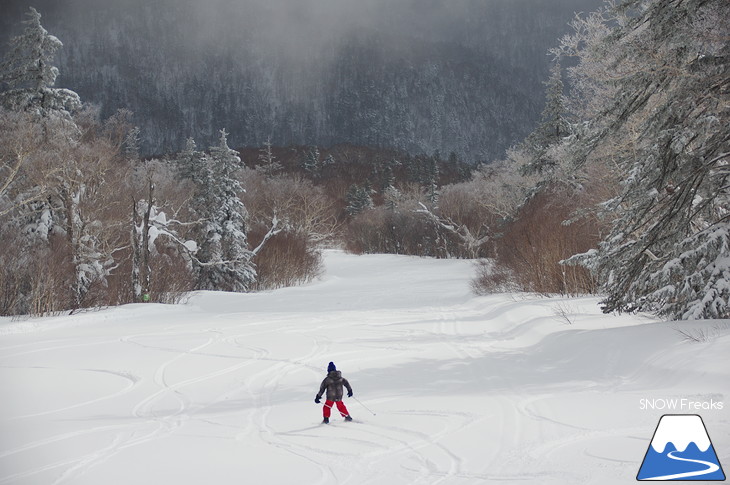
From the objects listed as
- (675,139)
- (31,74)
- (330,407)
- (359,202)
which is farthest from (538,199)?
(359,202)

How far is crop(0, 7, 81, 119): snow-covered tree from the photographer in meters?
23.6

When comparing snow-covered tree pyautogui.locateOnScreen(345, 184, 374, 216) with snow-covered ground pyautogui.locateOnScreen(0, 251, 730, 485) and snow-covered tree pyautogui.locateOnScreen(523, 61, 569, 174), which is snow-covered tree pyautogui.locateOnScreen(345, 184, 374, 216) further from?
snow-covered ground pyautogui.locateOnScreen(0, 251, 730, 485)

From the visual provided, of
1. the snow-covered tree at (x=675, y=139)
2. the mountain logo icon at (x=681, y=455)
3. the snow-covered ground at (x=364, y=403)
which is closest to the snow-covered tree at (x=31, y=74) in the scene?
the snow-covered ground at (x=364, y=403)

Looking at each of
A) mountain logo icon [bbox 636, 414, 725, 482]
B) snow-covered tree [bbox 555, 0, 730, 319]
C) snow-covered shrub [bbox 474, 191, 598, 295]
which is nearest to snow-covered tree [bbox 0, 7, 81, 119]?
snow-covered shrub [bbox 474, 191, 598, 295]

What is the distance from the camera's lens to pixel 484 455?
4055 millimetres

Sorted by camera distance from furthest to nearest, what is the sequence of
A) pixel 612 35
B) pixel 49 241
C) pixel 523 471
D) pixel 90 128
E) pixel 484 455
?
1. pixel 90 128
2. pixel 49 241
3. pixel 612 35
4. pixel 484 455
5. pixel 523 471

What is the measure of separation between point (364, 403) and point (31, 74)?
2614 centimetres

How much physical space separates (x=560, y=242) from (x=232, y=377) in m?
13.5

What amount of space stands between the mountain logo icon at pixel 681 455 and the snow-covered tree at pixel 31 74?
2772 centimetres

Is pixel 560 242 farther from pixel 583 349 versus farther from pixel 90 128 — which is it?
pixel 90 128

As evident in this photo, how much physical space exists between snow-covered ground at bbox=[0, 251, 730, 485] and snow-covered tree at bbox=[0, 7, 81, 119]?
16.8 m

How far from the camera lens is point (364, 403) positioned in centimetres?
575

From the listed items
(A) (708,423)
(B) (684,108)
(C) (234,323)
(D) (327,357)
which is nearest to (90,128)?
(C) (234,323)

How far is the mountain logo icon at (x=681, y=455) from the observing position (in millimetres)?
3117
